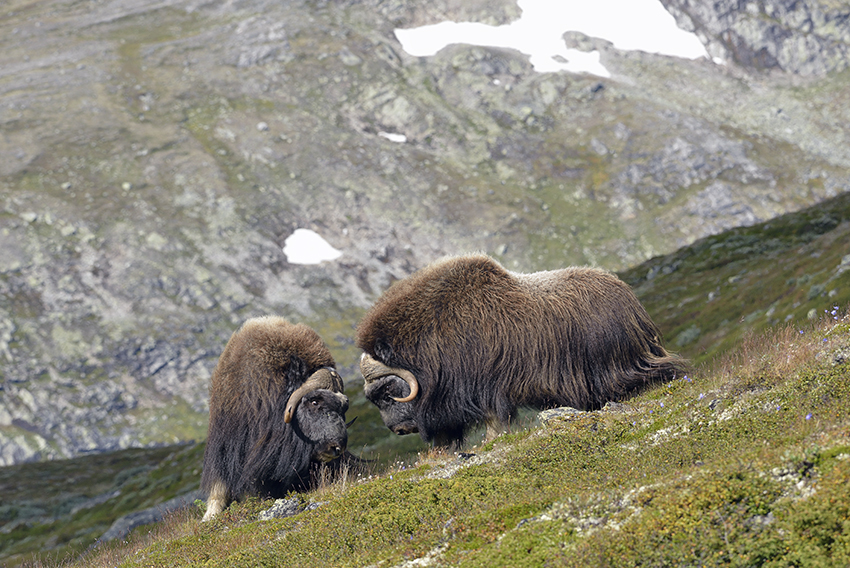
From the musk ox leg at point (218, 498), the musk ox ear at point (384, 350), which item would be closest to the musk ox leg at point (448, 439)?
the musk ox ear at point (384, 350)

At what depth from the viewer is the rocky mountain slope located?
7538cm

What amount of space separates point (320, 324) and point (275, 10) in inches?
2630

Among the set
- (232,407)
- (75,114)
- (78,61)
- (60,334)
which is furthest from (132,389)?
(232,407)

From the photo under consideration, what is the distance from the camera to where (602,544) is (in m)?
5.30

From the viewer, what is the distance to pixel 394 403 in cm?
1206

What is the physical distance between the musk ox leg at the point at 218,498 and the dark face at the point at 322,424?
1686 mm

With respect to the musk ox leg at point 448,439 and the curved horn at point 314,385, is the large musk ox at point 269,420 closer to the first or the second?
the curved horn at point 314,385

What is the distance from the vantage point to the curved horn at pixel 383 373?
11438mm

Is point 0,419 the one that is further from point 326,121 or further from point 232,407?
point 232,407

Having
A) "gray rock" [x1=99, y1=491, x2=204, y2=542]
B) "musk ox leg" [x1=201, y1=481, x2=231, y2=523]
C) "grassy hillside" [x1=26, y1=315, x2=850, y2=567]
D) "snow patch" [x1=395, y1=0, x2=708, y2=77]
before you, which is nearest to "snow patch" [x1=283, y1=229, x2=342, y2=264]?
"snow patch" [x1=395, y1=0, x2=708, y2=77]

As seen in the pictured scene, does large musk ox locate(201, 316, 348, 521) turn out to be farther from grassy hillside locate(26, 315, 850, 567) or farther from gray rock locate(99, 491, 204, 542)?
gray rock locate(99, 491, 204, 542)

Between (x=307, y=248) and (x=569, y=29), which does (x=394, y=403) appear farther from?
(x=569, y=29)

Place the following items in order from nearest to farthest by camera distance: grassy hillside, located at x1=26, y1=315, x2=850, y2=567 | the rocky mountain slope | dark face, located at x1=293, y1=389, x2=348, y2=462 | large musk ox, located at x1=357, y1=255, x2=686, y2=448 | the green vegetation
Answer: grassy hillside, located at x1=26, y1=315, x2=850, y2=567 < large musk ox, located at x1=357, y1=255, x2=686, y2=448 < dark face, located at x1=293, y1=389, x2=348, y2=462 < the green vegetation < the rocky mountain slope

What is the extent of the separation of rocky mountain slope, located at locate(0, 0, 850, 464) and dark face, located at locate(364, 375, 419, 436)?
63079 millimetres
